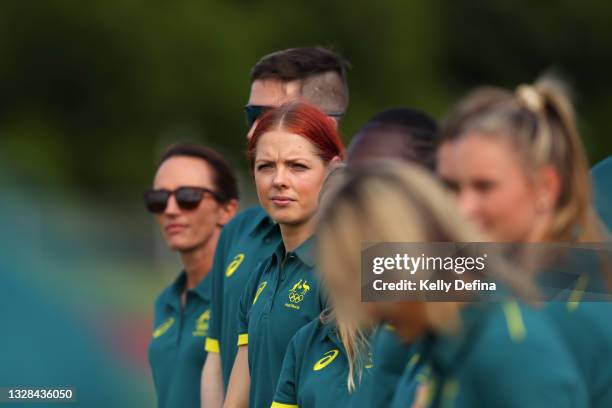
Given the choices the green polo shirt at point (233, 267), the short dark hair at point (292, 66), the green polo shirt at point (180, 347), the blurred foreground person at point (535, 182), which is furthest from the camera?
the green polo shirt at point (180, 347)

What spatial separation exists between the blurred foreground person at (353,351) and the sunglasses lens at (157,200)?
1.96 metres

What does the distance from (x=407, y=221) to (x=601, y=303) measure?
63cm

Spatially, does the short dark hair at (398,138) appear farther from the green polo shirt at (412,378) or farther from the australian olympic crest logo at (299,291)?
the australian olympic crest logo at (299,291)

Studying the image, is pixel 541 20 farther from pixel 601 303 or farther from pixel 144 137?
pixel 601 303

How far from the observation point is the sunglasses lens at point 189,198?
6203 millimetres

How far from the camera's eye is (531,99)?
10.2ft

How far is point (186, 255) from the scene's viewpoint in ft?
20.5

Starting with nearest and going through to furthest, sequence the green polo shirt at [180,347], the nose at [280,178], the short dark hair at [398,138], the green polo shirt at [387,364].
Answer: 1. the green polo shirt at [387,364]
2. the short dark hair at [398,138]
3. the nose at [280,178]
4. the green polo shirt at [180,347]

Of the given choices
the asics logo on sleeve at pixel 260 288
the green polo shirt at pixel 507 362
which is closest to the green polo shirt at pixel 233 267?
the asics logo on sleeve at pixel 260 288

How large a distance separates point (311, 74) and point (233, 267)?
860 mm

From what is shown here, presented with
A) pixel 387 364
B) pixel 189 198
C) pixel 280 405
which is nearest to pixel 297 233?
pixel 280 405

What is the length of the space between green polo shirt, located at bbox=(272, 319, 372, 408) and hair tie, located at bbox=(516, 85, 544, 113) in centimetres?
122

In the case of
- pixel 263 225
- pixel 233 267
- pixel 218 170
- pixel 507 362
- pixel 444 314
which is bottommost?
pixel 507 362

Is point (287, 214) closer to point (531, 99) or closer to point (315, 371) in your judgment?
point (315, 371)
